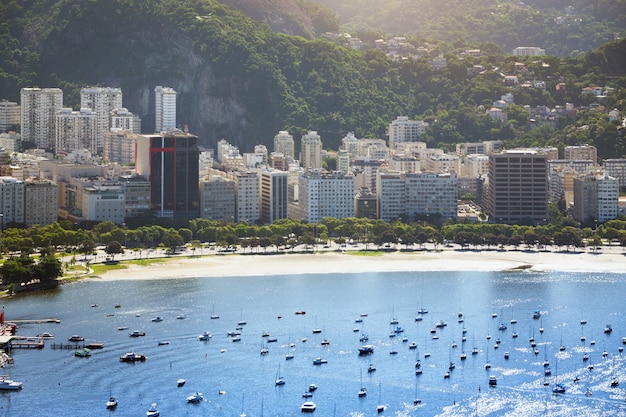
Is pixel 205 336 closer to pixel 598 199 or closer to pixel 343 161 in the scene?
pixel 598 199

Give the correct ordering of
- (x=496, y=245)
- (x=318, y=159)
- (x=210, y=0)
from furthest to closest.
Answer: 1. (x=210, y=0)
2. (x=318, y=159)
3. (x=496, y=245)

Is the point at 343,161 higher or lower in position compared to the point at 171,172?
higher

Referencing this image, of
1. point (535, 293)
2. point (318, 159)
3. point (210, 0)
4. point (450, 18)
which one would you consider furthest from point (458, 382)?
point (450, 18)

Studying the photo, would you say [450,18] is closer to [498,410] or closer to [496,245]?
[496,245]

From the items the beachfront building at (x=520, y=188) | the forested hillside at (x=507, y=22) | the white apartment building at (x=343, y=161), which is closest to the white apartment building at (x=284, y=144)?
the white apartment building at (x=343, y=161)

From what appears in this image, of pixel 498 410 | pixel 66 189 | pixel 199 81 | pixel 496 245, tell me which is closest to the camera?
pixel 498 410

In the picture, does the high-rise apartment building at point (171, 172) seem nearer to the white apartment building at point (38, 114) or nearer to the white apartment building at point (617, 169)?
the white apartment building at point (38, 114)

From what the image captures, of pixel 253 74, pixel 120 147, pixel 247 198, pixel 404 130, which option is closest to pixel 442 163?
pixel 404 130
